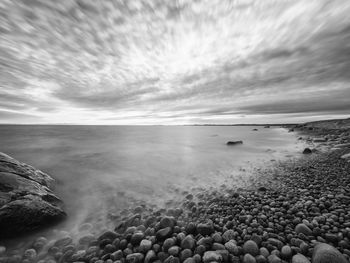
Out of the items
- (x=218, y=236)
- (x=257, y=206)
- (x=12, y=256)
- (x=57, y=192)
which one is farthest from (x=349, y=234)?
(x=57, y=192)

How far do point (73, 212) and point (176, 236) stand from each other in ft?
11.4

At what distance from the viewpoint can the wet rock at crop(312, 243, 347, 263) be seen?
1.85 metres

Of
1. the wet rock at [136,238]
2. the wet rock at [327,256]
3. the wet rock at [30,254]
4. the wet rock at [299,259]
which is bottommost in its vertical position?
the wet rock at [30,254]

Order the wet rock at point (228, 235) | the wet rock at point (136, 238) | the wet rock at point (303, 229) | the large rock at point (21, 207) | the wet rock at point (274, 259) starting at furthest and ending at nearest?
the large rock at point (21, 207) → the wet rock at point (136, 238) → the wet rock at point (228, 235) → the wet rock at point (303, 229) → the wet rock at point (274, 259)

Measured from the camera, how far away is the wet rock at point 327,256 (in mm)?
1852

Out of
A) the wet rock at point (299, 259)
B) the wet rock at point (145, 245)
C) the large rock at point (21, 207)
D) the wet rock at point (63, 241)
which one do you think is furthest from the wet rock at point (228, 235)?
the large rock at point (21, 207)

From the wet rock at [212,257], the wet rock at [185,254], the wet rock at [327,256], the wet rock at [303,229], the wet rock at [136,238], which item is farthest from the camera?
the wet rock at [136,238]

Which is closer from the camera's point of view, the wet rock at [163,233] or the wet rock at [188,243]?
the wet rock at [188,243]

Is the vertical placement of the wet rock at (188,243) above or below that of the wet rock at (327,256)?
below

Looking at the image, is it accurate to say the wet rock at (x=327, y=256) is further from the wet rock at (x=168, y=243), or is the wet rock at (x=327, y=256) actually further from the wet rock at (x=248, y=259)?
the wet rock at (x=168, y=243)

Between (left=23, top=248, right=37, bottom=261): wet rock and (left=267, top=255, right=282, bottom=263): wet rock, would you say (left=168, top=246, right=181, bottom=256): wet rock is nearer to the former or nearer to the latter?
(left=267, top=255, right=282, bottom=263): wet rock

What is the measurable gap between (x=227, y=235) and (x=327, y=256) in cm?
136

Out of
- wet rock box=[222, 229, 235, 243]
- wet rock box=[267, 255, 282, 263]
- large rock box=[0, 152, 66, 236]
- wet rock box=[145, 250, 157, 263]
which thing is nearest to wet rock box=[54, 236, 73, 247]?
large rock box=[0, 152, 66, 236]

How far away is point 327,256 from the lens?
190 cm
